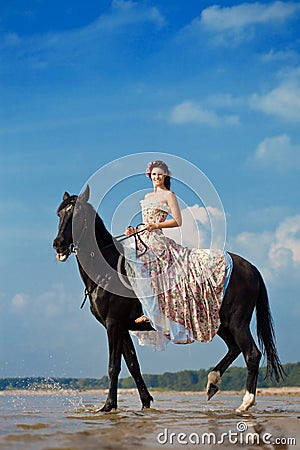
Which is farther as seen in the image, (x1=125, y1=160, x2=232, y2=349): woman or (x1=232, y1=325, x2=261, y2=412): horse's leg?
(x1=125, y1=160, x2=232, y2=349): woman

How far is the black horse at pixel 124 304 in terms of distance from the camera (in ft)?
27.2

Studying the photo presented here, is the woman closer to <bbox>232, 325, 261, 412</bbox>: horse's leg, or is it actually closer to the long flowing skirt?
the long flowing skirt

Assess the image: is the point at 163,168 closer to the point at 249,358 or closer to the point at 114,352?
the point at 114,352

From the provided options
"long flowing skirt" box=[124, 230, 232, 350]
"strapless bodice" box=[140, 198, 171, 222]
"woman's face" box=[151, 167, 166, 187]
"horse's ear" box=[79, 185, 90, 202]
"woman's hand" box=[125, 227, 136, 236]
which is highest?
"woman's face" box=[151, 167, 166, 187]

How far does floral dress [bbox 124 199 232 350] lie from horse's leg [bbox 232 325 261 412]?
Answer: 0.32m

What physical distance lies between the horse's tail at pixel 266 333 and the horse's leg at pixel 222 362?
1.24ft

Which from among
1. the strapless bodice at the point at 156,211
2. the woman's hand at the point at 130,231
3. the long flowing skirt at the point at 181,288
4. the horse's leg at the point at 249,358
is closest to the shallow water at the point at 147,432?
the horse's leg at the point at 249,358

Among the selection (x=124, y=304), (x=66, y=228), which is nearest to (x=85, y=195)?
(x=66, y=228)

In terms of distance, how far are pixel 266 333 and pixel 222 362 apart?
28.0 inches

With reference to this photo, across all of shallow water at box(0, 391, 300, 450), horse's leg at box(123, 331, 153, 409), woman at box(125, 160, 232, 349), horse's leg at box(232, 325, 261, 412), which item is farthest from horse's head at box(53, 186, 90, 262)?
horse's leg at box(232, 325, 261, 412)

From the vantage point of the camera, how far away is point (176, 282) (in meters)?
8.44

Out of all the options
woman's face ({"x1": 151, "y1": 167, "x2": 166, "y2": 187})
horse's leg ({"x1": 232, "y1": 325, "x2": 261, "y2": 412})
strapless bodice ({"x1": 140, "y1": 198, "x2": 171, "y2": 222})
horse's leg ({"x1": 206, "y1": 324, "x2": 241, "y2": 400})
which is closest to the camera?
horse's leg ({"x1": 232, "y1": 325, "x2": 261, "y2": 412})

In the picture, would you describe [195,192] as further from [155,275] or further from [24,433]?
[24,433]

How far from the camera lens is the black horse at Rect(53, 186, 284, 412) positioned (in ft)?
27.2
